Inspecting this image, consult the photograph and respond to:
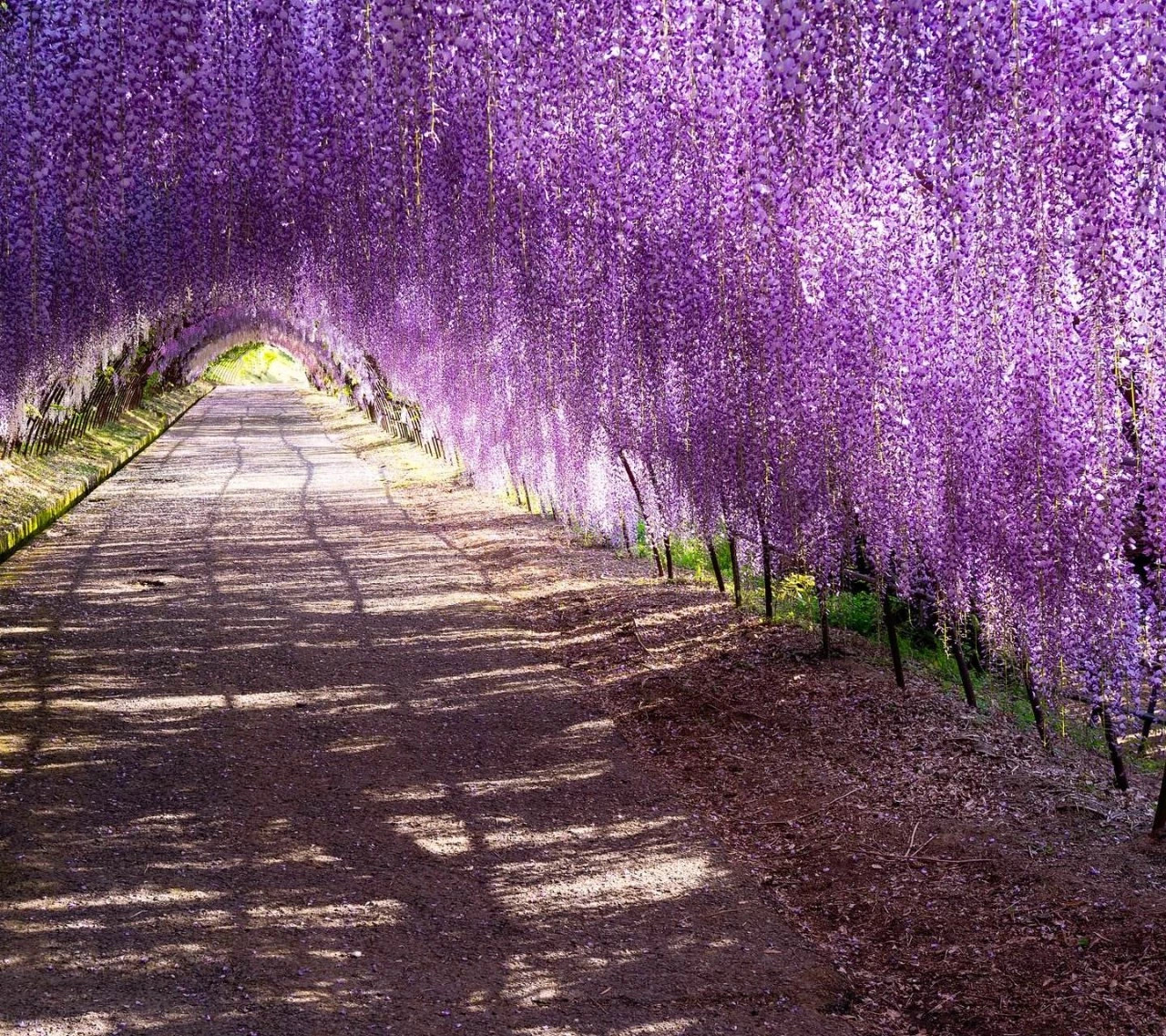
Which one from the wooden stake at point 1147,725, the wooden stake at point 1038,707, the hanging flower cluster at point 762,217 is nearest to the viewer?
the hanging flower cluster at point 762,217

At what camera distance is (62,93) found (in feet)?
25.5

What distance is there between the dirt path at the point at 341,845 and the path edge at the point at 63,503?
89.1 inches

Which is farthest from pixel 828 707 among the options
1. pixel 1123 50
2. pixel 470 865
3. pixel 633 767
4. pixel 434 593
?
pixel 434 593

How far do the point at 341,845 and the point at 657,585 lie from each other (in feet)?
20.3

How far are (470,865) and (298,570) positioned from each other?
7.76 m

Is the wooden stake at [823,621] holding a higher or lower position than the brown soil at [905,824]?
higher

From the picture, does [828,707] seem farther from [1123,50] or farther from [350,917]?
[1123,50]

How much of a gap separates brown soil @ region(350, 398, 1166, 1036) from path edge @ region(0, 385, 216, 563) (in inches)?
262

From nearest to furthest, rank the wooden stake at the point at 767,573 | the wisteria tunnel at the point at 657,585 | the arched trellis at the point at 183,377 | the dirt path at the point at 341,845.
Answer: the dirt path at the point at 341,845 < the wisteria tunnel at the point at 657,585 < the wooden stake at the point at 767,573 < the arched trellis at the point at 183,377

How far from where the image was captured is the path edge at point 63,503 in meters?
12.4

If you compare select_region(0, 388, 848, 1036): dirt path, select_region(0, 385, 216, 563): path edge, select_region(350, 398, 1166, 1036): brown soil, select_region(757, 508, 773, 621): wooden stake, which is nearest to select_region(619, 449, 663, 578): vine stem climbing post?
select_region(0, 388, 848, 1036): dirt path

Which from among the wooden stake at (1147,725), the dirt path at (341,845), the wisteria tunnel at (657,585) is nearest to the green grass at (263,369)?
the wisteria tunnel at (657,585)

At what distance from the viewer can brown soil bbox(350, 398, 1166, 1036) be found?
3949 mm

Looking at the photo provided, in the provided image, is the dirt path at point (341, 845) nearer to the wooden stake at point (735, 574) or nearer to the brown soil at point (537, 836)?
the brown soil at point (537, 836)
